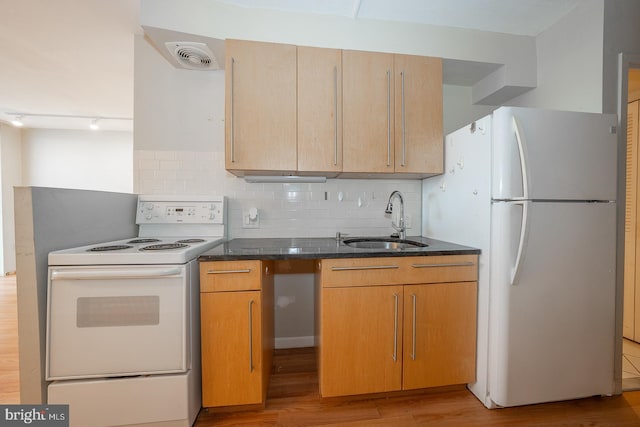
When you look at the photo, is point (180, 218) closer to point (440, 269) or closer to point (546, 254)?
point (440, 269)

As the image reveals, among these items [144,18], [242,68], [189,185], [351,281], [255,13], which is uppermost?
[255,13]

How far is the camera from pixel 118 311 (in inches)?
46.0

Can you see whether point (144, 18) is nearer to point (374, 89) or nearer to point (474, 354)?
point (374, 89)

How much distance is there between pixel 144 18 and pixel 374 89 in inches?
60.7

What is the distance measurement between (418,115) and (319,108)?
72cm

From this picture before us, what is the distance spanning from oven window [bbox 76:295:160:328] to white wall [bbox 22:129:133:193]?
4.30 metres

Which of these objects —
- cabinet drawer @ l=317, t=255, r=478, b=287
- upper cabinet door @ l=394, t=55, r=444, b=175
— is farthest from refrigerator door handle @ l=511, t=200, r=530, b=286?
upper cabinet door @ l=394, t=55, r=444, b=175

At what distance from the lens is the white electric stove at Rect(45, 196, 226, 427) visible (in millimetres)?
1131

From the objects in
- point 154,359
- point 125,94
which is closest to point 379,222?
point 154,359

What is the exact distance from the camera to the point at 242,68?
62.7 inches

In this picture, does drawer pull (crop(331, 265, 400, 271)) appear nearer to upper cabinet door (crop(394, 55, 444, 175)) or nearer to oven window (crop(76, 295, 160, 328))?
upper cabinet door (crop(394, 55, 444, 175))

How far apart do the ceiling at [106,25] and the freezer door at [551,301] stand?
4.64 ft

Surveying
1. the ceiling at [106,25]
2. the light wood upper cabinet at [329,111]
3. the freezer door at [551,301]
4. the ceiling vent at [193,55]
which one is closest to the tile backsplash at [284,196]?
the light wood upper cabinet at [329,111]

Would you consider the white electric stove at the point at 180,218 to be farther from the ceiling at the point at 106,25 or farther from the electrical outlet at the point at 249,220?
the ceiling at the point at 106,25
